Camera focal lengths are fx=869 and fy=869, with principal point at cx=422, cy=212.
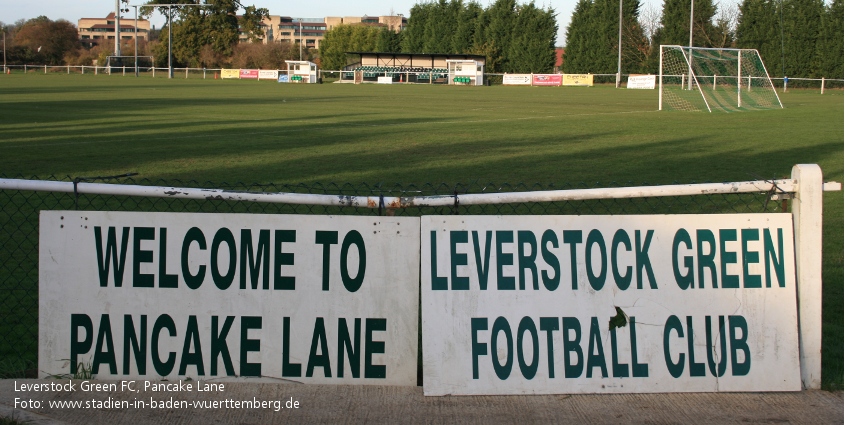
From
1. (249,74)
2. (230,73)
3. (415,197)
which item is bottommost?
(415,197)

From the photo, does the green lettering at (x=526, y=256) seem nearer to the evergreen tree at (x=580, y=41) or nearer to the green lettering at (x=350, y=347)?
the green lettering at (x=350, y=347)

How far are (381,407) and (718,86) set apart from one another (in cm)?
3494

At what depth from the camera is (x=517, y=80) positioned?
70.0 meters

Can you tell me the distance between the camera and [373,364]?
458cm

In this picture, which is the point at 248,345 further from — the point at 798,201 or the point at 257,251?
the point at 798,201

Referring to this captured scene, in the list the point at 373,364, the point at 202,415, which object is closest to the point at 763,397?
the point at 373,364

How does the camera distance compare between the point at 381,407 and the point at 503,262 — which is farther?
the point at 503,262

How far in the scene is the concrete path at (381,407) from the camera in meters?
4.18

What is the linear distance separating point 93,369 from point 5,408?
481 mm

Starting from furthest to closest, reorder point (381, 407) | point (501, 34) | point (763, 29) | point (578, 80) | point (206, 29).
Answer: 1. point (206, 29)
2. point (501, 34)
3. point (578, 80)
4. point (763, 29)
5. point (381, 407)

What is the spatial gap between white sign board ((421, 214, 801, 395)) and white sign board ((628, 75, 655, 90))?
2151 inches

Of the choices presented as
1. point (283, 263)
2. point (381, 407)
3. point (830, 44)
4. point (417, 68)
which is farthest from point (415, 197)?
point (417, 68)

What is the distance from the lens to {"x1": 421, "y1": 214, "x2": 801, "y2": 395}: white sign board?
4.46 meters

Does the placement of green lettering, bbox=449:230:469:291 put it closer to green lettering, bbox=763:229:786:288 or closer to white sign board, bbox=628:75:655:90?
green lettering, bbox=763:229:786:288
